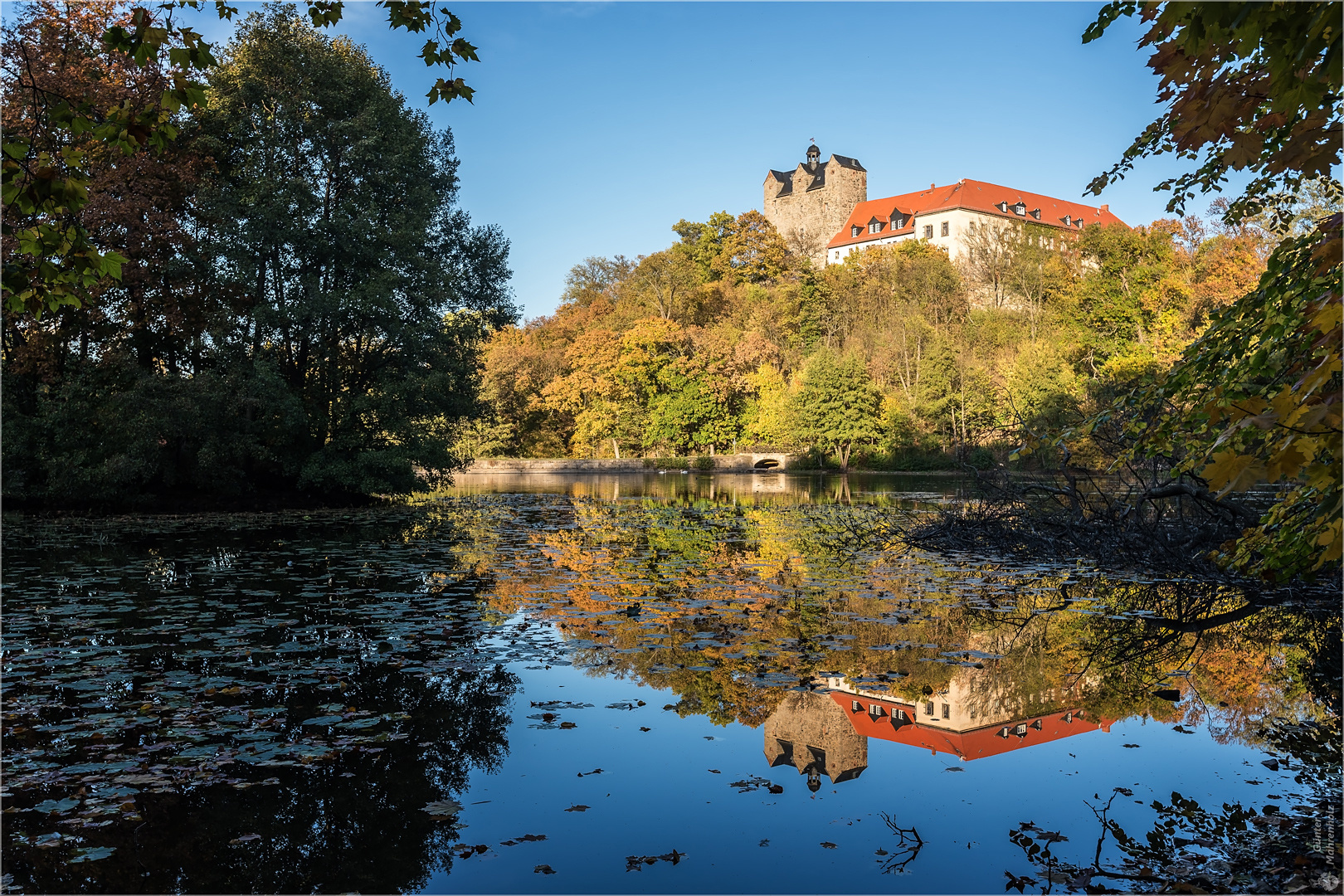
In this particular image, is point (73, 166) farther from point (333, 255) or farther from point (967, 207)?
point (967, 207)

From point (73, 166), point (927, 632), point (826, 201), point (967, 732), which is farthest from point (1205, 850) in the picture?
point (826, 201)

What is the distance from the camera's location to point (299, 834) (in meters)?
4.09

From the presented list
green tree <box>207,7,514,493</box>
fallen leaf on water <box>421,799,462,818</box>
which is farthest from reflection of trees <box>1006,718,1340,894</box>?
green tree <box>207,7,514,493</box>

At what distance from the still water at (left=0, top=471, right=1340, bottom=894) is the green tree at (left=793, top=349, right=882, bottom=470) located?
3972 centimetres

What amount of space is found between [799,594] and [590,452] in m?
54.5

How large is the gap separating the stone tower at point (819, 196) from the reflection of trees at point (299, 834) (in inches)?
3557

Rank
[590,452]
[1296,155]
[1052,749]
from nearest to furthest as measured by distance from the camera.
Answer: [1296,155]
[1052,749]
[590,452]

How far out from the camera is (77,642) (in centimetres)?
783

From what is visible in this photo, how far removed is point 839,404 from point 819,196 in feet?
171

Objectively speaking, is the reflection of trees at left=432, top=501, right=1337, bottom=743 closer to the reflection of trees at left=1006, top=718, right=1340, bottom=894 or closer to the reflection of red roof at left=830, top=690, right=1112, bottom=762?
the reflection of red roof at left=830, top=690, right=1112, bottom=762

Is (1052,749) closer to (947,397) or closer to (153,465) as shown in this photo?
(153,465)

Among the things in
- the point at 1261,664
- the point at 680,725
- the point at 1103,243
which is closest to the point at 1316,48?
the point at 680,725

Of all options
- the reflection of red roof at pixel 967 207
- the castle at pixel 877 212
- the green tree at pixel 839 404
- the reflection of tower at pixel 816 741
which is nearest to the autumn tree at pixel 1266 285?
the reflection of tower at pixel 816 741

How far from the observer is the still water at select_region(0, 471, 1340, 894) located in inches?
152
